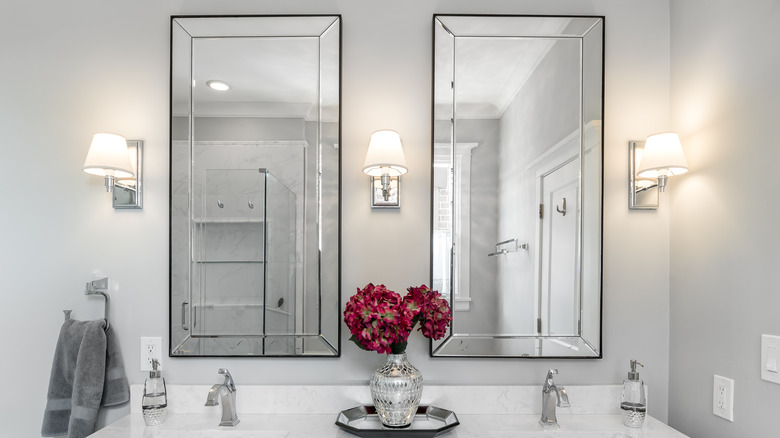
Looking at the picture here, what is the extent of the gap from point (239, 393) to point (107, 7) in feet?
4.90

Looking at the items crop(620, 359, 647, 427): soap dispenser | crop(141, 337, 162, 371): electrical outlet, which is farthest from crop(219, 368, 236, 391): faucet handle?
crop(620, 359, 647, 427): soap dispenser

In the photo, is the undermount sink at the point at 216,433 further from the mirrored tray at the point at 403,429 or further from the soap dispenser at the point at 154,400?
the mirrored tray at the point at 403,429

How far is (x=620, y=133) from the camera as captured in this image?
1768 mm

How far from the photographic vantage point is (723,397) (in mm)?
1438

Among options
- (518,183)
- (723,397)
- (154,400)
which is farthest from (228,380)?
(723,397)

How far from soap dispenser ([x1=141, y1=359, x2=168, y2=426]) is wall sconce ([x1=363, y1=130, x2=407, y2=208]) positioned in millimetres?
932

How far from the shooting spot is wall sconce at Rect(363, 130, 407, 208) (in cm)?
165

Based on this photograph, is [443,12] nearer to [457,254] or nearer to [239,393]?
[457,254]

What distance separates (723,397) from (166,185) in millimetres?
1951

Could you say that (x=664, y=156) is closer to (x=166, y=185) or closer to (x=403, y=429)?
(x=403, y=429)

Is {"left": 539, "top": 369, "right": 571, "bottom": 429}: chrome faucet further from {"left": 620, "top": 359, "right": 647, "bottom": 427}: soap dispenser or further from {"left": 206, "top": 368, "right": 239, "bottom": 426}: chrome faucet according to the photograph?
{"left": 206, "top": 368, "right": 239, "bottom": 426}: chrome faucet

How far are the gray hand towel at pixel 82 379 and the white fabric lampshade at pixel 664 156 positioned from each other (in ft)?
6.41

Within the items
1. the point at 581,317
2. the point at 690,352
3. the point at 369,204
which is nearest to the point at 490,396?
the point at 581,317

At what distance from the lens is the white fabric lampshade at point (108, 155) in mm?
1643
